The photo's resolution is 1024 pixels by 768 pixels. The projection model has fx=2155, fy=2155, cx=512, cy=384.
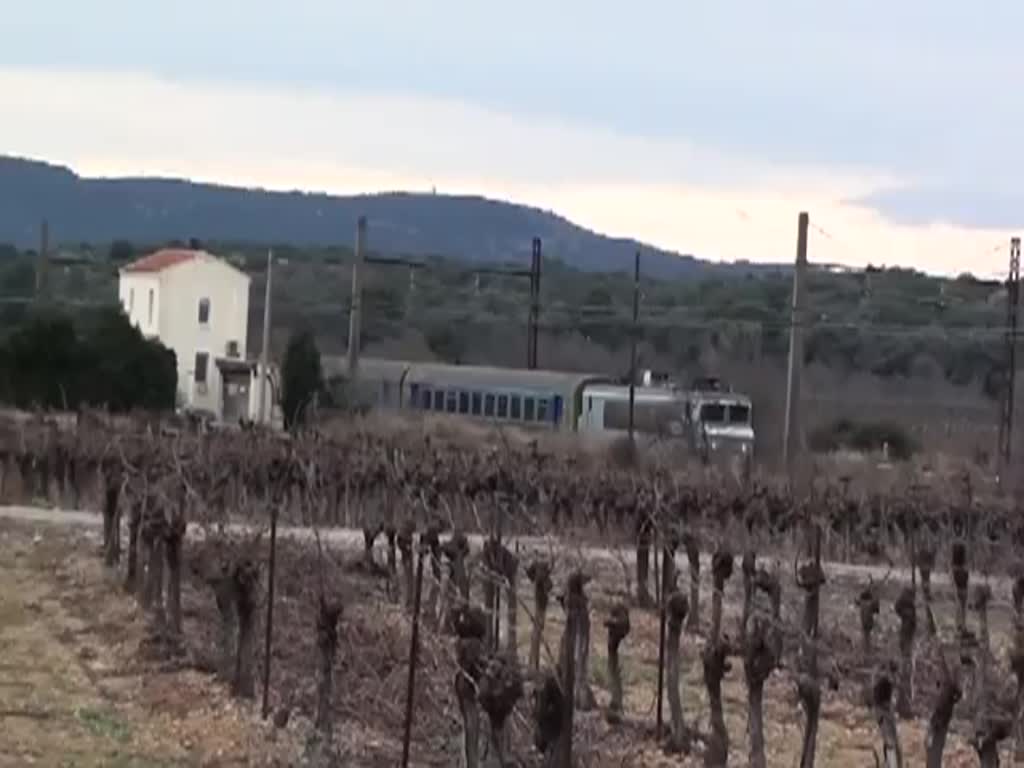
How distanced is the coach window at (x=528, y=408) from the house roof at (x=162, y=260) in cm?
1360

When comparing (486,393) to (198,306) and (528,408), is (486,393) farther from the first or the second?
(198,306)

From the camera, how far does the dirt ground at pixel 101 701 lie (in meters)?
12.5

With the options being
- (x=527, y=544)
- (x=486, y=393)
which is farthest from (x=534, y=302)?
(x=527, y=544)

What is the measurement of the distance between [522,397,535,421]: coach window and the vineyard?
16.5 m

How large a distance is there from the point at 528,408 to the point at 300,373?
21.1ft

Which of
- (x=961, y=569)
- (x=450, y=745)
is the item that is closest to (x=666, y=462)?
(x=961, y=569)

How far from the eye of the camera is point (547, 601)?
16016 mm

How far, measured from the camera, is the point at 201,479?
26.5m

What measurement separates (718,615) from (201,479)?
1145 cm

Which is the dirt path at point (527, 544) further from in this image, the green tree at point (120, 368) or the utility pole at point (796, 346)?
the green tree at point (120, 368)

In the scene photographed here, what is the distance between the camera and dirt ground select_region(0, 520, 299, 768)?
1247cm

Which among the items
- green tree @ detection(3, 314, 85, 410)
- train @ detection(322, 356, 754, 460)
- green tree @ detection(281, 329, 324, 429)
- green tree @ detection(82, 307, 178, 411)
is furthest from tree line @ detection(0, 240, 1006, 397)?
green tree @ detection(3, 314, 85, 410)

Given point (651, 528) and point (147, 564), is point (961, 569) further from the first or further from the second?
point (147, 564)

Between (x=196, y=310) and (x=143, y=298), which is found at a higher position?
(x=143, y=298)
